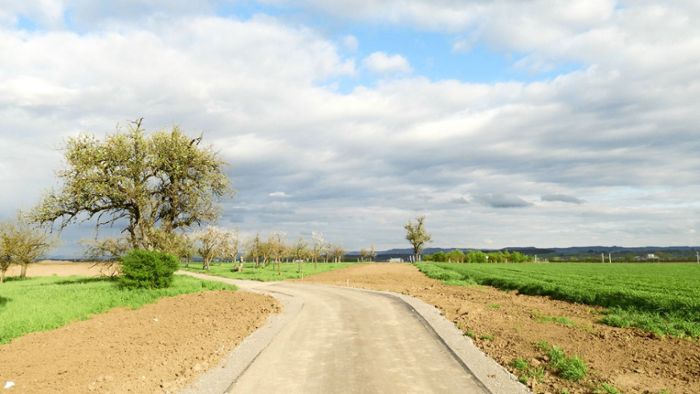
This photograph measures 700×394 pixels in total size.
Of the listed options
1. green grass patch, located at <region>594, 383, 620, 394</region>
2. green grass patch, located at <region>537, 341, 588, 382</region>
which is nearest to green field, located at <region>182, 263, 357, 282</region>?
green grass patch, located at <region>537, 341, 588, 382</region>

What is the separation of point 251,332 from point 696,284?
28.4 m

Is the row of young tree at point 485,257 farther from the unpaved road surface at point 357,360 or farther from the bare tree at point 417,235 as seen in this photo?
Result: the unpaved road surface at point 357,360

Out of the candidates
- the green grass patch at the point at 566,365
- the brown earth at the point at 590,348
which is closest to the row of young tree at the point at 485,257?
the brown earth at the point at 590,348

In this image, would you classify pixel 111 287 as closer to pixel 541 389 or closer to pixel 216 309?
pixel 216 309

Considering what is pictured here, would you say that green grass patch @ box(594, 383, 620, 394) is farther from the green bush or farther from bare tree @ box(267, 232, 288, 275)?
bare tree @ box(267, 232, 288, 275)

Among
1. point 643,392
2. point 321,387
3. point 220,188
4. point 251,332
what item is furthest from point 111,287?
point 643,392

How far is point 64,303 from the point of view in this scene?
25.3 metres

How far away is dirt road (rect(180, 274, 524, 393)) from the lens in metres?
10.3

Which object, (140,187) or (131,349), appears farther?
(140,187)

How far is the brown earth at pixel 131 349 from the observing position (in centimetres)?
1140

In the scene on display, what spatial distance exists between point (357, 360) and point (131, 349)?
8197 mm

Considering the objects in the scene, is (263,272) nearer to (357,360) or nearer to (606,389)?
(357,360)

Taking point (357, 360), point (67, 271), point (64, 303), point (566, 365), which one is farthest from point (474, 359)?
point (67, 271)

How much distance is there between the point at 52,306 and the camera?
2427 cm
